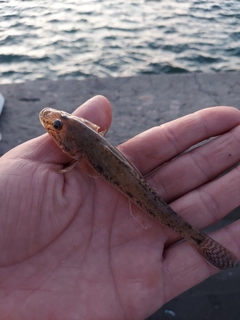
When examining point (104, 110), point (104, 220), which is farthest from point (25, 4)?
point (104, 220)

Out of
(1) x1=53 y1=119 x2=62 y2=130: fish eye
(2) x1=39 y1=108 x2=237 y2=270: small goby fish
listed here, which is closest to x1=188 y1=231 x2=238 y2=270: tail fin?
(2) x1=39 y1=108 x2=237 y2=270: small goby fish

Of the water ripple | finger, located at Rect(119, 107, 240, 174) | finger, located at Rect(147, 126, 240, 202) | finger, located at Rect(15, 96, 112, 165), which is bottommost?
the water ripple

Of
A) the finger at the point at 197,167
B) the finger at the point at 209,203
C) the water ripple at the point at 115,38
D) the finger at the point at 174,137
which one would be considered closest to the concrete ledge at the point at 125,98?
the finger at the point at 174,137

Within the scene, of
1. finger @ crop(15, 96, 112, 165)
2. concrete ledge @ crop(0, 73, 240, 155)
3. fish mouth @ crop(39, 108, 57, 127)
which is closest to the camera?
finger @ crop(15, 96, 112, 165)

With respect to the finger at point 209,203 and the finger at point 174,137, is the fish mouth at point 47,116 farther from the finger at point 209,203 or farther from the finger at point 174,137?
the finger at point 209,203

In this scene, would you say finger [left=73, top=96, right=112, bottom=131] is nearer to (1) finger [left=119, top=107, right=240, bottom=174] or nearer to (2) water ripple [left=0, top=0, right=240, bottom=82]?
(1) finger [left=119, top=107, right=240, bottom=174]

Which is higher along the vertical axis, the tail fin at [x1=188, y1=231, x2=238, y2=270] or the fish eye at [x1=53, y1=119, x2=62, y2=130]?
the fish eye at [x1=53, y1=119, x2=62, y2=130]

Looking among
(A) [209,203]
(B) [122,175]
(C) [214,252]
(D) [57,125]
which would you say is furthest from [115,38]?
(C) [214,252]
